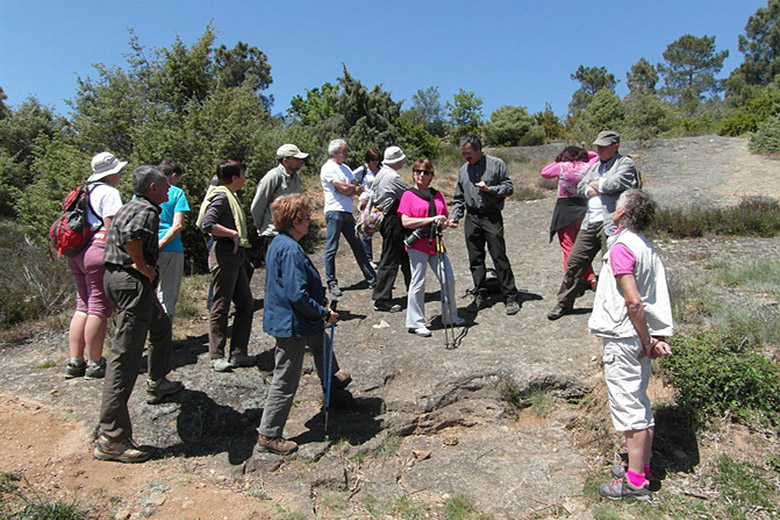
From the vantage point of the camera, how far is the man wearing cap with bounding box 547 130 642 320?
4836 millimetres

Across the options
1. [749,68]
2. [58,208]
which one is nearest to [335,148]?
[58,208]

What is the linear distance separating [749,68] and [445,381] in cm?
7187

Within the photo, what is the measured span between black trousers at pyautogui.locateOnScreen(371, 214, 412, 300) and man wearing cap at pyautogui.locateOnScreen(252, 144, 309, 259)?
1.17 meters

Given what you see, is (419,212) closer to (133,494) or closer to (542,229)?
(133,494)

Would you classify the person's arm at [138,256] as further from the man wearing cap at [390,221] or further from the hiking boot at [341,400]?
the man wearing cap at [390,221]

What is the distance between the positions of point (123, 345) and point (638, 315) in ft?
11.3

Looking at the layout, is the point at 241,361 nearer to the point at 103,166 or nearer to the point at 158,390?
the point at 158,390

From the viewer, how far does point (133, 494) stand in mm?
3488

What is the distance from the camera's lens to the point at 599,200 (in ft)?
16.8

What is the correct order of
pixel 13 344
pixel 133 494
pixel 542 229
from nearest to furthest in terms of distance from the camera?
1. pixel 133 494
2. pixel 13 344
3. pixel 542 229

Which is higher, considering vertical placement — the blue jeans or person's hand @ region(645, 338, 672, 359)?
the blue jeans

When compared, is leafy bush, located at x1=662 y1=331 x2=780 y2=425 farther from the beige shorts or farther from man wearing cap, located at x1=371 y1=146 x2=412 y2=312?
man wearing cap, located at x1=371 y1=146 x2=412 y2=312

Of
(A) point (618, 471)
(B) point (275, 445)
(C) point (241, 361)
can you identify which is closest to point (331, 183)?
(C) point (241, 361)

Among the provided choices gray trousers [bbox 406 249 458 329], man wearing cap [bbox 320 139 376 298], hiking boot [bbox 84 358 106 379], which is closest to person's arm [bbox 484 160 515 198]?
gray trousers [bbox 406 249 458 329]
